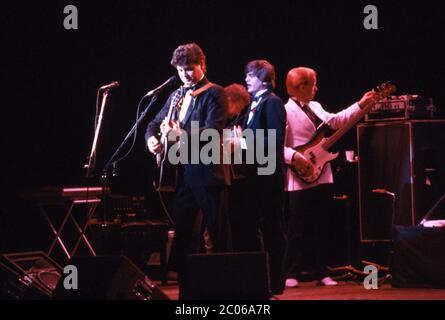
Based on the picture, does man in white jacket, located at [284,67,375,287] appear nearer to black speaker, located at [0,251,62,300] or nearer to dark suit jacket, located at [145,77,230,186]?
dark suit jacket, located at [145,77,230,186]

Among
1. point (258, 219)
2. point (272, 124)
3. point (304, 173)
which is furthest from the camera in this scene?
point (304, 173)

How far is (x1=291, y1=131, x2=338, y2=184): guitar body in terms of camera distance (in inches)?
227

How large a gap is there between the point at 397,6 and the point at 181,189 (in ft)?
11.7

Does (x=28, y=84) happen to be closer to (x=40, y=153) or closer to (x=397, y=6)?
(x=40, y=153)

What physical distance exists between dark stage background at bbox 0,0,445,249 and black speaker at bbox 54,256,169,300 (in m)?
2.77

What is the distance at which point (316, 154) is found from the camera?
5.81 meters

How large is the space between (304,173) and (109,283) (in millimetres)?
2282

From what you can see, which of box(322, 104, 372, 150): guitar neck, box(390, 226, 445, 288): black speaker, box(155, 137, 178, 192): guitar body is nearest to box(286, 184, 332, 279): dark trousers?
box(322, 104, 372, 150): guitar neck

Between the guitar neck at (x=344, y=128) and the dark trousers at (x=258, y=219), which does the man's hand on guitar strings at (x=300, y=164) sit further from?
the dark trousers at (x=258, y=219)

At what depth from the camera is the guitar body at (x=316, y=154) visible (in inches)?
227

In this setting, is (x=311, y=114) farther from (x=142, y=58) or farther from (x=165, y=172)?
(x=142, y=58)

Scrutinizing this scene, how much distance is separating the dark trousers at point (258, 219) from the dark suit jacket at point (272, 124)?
7 centimetres

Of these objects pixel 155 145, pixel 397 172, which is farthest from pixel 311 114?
pixel 155 145
